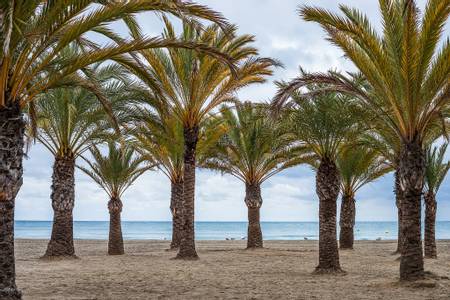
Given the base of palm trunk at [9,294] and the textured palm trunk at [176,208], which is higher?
the textured palm trunk at [176,208]

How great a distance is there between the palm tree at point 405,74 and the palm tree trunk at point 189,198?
6978 millimetres

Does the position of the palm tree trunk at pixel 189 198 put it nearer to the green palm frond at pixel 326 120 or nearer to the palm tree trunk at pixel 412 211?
the green palm frond at pixel 326 120

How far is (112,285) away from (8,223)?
13.8 ft

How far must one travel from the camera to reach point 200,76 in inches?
710

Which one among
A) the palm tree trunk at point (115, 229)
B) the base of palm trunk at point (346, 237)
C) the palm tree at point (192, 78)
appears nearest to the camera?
the palm tree at point (192, 78)

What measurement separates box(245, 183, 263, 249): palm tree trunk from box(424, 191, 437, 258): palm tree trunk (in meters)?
8.44

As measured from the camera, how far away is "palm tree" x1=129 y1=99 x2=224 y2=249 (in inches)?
758

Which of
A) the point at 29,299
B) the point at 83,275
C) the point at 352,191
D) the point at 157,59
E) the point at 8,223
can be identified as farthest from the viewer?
the point at 352,191

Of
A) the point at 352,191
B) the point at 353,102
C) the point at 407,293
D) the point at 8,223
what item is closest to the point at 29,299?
the point at 8,223

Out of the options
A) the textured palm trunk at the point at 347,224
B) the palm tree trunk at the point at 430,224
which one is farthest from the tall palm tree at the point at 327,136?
the textured palm trunk at the point at 347,224

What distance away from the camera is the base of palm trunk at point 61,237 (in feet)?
62.7

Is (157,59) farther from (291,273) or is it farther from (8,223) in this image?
(8,223)

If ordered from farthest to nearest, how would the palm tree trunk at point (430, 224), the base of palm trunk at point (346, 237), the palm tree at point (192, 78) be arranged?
the base of palm trunk at point (346, 237), the palm tree trunk at point (430, 224), the palm tree at point (192, 78)

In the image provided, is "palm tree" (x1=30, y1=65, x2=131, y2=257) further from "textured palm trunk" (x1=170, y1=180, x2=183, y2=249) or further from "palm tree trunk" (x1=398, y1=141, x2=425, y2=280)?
"palm tree trunk" (x1=398, y1=141, x2=425, y2=280)
